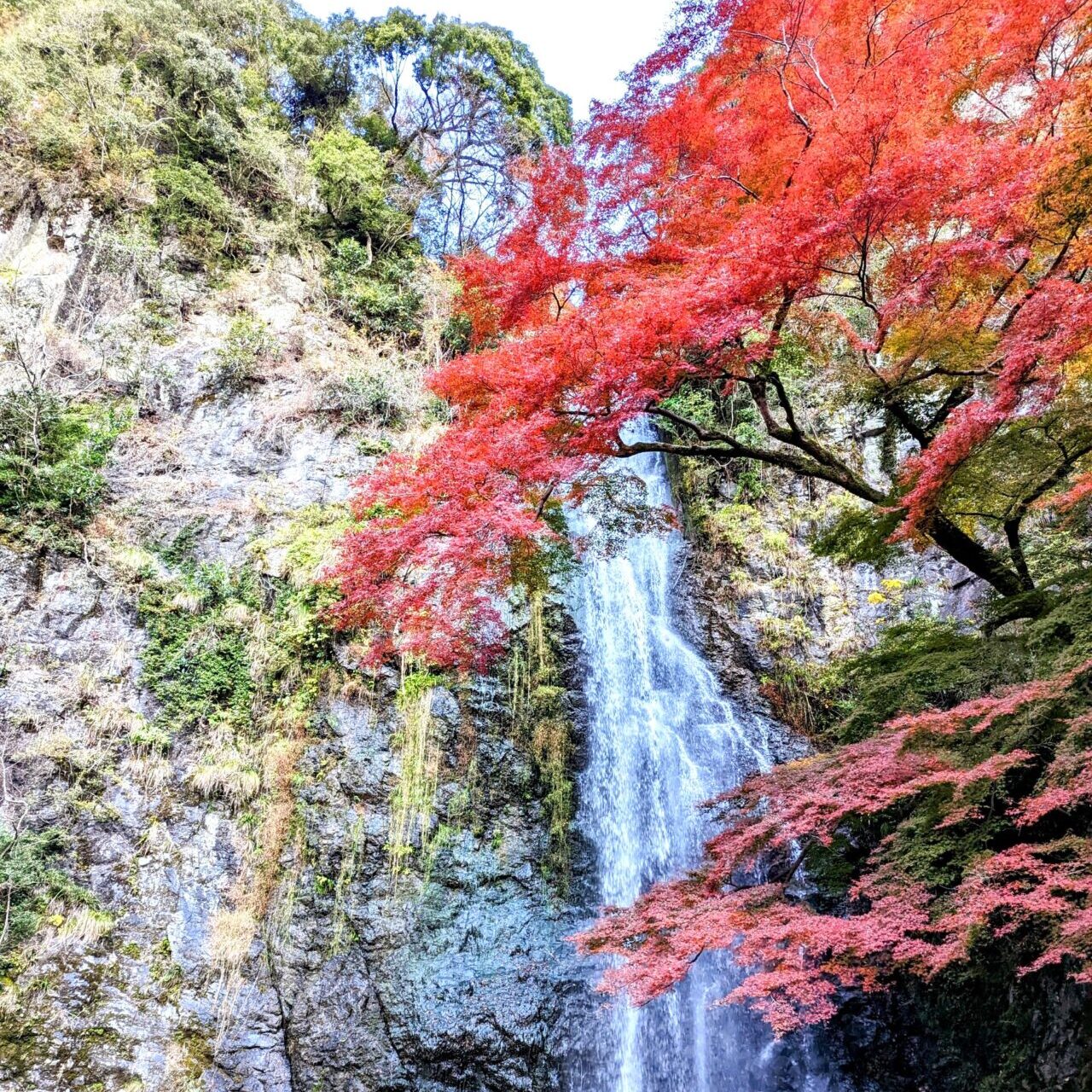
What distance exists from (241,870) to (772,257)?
24.6 feet

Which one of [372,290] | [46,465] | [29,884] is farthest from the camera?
[372,290]

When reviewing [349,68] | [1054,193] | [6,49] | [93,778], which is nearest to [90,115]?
[6,49]

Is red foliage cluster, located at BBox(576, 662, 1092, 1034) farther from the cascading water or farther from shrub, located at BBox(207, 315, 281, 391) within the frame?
shrub, located at BBox(207, 315, 281, 391)

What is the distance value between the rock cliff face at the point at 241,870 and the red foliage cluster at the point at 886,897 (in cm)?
258

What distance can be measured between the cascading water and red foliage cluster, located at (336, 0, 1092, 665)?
2347mm

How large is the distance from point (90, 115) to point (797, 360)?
40.7ft

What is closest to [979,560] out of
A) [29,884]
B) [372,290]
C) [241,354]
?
[29,884]

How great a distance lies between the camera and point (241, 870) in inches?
271

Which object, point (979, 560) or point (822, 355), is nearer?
point (979, 560)

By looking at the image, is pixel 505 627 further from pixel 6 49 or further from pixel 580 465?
pixel 6 49

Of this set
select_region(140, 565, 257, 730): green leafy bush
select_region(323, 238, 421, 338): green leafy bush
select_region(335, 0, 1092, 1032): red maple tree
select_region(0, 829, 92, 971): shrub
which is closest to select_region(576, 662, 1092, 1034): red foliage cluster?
select_region(335, 0, 1092, 1032): red maple tree

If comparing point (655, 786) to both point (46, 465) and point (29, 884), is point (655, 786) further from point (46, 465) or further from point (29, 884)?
point (46, 465)

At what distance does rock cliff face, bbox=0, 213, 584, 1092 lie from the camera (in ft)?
19.7

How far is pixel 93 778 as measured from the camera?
22.6ft
